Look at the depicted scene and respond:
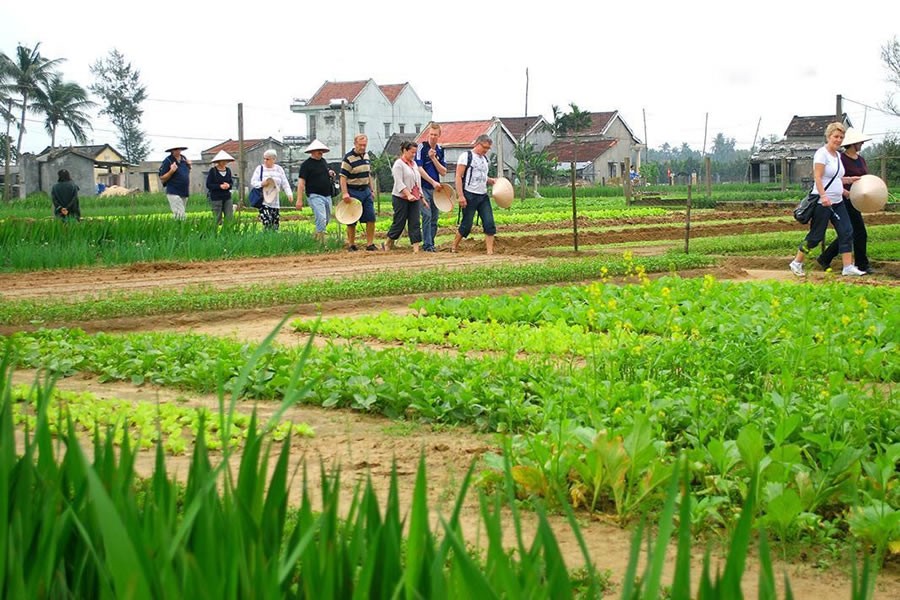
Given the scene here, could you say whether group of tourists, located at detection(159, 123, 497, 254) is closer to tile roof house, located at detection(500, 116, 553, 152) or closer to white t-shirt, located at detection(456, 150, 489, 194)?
white t-shirt, located at detection(456, 150, 489, 194)

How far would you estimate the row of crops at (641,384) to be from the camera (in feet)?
14.6

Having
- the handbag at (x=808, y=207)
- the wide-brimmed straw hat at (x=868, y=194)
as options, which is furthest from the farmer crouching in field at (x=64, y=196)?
the wide-brimmed straw hat at (x=868, y=194)

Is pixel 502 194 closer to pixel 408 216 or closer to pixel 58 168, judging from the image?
pixel 408 216

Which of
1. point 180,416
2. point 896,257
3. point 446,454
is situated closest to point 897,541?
point 446,454

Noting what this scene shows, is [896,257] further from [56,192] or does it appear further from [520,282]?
[56,192]

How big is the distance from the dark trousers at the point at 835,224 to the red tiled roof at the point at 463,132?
66866 millimetres

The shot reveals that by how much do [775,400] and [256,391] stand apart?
2777 mm

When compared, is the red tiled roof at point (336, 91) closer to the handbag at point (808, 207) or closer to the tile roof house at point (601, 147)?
the tile roof house at point (601, 147)

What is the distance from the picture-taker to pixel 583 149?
8462 cm

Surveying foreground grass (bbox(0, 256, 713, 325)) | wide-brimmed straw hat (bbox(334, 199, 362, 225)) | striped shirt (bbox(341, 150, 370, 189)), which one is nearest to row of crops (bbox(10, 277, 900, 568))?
foreground grass (bbox(0, 256, 713, 325))

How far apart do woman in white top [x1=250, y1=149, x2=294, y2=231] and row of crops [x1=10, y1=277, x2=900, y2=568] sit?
32.3 feet

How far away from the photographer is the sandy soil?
4117 millimetres

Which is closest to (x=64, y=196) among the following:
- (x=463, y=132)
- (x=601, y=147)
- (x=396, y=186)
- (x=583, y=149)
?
(x=396, y=186)

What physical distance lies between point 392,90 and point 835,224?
3064 inches
